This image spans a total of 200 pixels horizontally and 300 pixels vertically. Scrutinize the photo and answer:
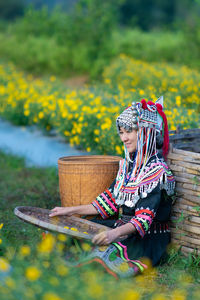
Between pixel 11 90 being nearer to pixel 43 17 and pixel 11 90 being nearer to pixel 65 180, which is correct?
pixel 65 180

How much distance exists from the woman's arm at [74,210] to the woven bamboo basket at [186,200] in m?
0.50

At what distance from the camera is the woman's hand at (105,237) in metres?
2.51

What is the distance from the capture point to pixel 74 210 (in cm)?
294

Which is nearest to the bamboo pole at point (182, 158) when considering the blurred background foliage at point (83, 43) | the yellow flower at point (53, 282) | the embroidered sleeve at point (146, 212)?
the embroidered sleeve at point (146, 212)

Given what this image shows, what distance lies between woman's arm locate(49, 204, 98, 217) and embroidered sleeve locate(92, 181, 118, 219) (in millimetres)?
33

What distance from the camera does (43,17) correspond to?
15.2m

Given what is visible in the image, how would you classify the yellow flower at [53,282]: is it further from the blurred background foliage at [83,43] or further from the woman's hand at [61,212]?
the blurred background foliage at [83,43]

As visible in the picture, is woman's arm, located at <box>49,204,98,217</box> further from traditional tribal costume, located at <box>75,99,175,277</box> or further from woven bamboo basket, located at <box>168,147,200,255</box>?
woven bamboo basket, located at <box>168,147,200,255</box>

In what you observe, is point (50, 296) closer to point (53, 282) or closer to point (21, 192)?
point (53, 282)

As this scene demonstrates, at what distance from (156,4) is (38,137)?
22.5 metres

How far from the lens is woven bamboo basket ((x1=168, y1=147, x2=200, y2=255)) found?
8.90 ft

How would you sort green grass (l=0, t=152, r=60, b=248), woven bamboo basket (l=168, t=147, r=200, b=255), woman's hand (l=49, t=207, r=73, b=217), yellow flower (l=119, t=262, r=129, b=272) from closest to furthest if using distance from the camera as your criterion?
yellow flower (l=119, t=262, r=129, b=272) < woven bamboo basket (l=168, t=147, r=200, b=255) < woman's hand (l=49, t=207, r=73, b=217) < green grass (l=0, t=152, r=60, b=248)

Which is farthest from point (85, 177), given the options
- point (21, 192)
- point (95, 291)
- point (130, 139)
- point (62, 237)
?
point (95, 291)

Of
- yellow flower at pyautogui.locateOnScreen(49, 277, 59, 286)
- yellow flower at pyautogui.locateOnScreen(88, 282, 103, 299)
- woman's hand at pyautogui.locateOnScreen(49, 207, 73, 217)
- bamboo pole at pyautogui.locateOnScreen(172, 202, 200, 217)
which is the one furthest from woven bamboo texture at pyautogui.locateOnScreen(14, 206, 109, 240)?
yellow flower at pyautogui.locateOnScreen(88, 282, 103, 299)
